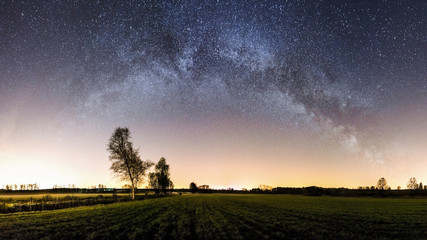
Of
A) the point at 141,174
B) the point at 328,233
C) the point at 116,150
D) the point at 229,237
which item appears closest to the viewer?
the point at 229,237

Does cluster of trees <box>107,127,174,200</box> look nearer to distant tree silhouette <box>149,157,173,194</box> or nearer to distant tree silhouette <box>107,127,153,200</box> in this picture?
distant tree silhouette <box>107,127,153,200</box>

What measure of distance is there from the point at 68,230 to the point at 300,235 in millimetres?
14612

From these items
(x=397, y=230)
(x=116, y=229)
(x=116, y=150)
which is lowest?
(x=397, y=230)

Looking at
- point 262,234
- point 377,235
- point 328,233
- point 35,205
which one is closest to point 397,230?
point 377,235

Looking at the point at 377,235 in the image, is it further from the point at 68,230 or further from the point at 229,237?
the point at 68,230

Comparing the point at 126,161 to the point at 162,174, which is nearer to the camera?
the point at 126,161

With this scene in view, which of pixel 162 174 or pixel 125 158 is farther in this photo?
pixel 162 174

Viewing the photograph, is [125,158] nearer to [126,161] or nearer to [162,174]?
[126,161]

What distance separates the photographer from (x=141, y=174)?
70.6m

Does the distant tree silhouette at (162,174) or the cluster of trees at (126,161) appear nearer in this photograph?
the cluster of trees at (126,161)

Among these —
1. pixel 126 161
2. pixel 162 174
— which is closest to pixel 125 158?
pixel 126 161

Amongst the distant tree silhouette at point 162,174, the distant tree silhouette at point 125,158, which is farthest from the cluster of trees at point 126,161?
the distant tree silhouette at point 162,174

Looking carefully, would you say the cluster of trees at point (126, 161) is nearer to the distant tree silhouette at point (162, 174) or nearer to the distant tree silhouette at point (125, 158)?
the distant tree silhouette at point (125, 158)

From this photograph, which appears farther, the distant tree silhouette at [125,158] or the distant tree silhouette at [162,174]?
the distant tree silhouette at [162,174]
